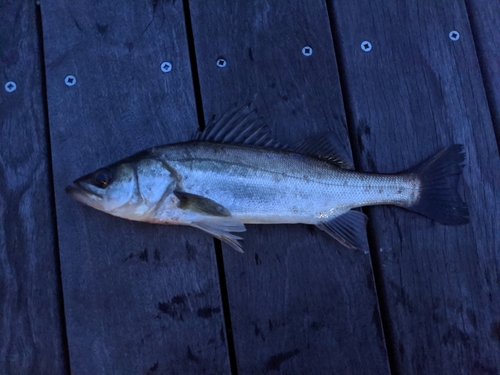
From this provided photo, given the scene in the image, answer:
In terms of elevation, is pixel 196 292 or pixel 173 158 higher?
pixel 173 158

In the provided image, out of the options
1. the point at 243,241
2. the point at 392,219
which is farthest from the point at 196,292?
the point at 392,219

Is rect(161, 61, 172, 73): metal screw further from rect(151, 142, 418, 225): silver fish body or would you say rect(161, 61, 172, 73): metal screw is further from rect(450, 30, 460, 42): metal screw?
rect(450, 30, 460, 42): metal screw

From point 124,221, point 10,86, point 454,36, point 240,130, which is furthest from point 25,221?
point 454,36

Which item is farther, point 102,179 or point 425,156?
point 425,156

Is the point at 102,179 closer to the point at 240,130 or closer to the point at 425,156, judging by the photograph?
the point at 240,130

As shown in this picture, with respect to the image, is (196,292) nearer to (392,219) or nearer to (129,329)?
(129,329)

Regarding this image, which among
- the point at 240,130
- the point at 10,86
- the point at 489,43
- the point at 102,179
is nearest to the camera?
the point at 102,179

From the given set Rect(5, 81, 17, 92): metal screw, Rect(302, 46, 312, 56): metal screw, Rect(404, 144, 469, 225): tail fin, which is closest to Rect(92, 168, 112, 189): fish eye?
Rect(5, 81, 17, 92): metal screw
